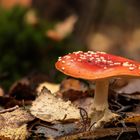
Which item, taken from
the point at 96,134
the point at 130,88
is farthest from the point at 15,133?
the point at 130,88

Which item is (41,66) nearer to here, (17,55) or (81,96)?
(17,55)

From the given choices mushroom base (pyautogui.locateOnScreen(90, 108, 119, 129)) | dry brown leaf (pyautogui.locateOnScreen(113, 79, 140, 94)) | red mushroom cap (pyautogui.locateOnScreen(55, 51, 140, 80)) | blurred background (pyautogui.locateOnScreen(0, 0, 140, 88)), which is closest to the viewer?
red mushroom cap (pyautogui.locateOnScreen(55, 51, 140, 80))

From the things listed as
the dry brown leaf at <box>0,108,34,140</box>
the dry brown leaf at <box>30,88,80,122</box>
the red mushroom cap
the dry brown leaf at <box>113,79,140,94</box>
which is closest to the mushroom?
the red mushroom cap

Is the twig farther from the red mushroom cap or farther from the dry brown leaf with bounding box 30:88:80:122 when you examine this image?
the red mushroom cap

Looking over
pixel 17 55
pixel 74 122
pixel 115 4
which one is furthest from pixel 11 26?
pixel 115 4

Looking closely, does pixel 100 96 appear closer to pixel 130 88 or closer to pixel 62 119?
pixel 62 119

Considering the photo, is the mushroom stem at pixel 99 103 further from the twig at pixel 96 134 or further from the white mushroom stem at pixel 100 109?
the twig at pixel 96 134
